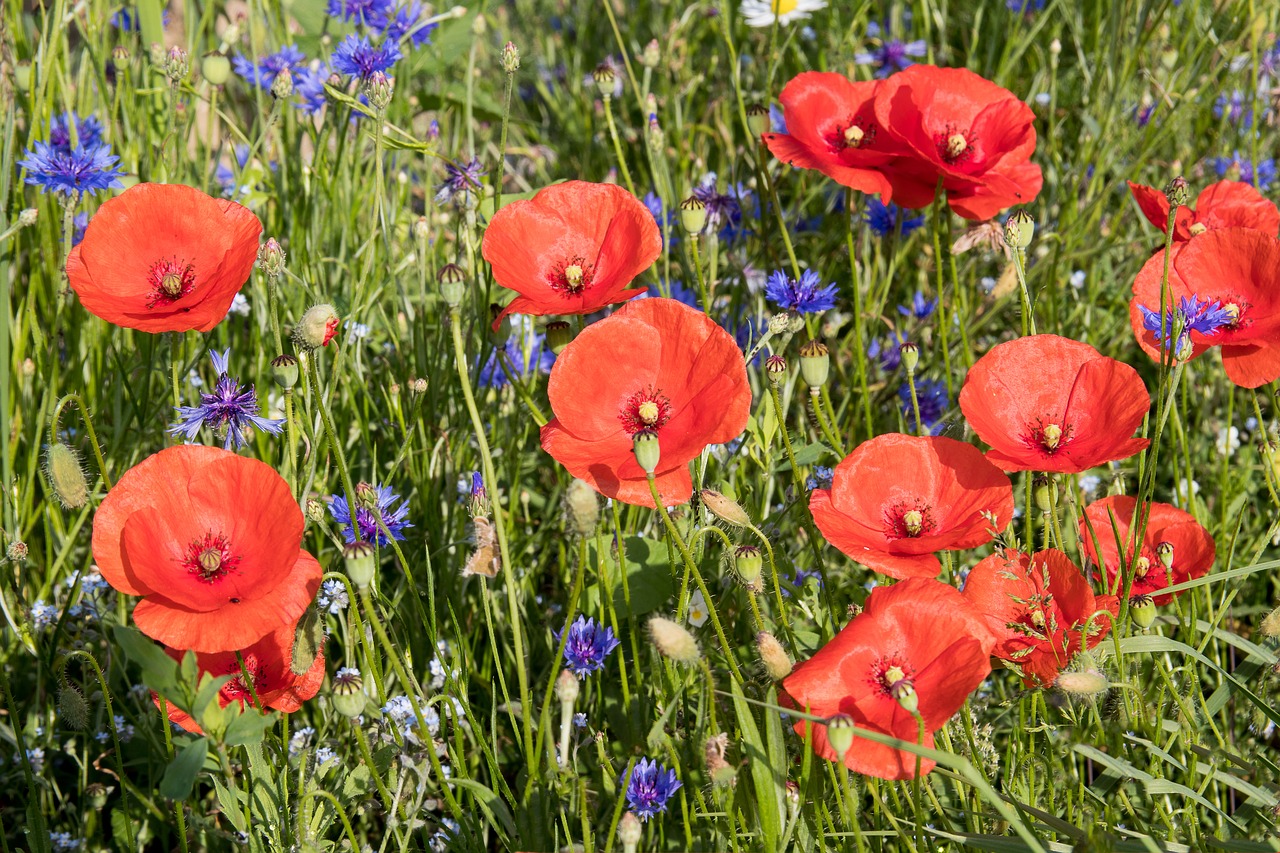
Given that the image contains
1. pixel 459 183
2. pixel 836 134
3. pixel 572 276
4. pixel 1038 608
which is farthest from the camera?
pixel 459 183

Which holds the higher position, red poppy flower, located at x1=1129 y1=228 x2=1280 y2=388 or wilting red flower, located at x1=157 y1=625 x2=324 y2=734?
red poppy flower, located at x1=1129 y1=228 x2=1280 y2=388

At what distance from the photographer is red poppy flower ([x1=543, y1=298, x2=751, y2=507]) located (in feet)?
4.86

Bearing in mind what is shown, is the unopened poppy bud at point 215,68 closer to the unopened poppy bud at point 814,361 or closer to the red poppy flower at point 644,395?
the red poppy flower at point 644,395

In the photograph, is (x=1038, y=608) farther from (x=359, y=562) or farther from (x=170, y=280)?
(x=170, y=280)

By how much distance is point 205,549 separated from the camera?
1446 millimetres

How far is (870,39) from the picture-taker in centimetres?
327

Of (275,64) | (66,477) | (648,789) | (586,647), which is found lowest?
(648,789)

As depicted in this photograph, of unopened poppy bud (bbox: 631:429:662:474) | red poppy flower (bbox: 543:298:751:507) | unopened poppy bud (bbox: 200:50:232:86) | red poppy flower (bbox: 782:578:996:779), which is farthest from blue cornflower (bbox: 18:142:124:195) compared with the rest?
red poppy flower (bbox: 782:578:996:779)

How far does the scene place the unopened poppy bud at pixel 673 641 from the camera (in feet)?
4.01

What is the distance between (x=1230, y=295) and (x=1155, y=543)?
15.5 inches

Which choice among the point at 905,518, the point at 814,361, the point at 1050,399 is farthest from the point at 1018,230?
the point at 905,518

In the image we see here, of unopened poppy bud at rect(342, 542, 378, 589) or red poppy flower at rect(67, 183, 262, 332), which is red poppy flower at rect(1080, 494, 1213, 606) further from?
red poppy flower at rect(67, 183, 262, 332)

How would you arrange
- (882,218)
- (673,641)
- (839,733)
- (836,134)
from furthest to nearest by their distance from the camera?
(882,218)
(836,134)
(673,641)
(839,733)

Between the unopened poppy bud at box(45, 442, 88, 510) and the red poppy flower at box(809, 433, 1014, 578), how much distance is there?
98 cm
